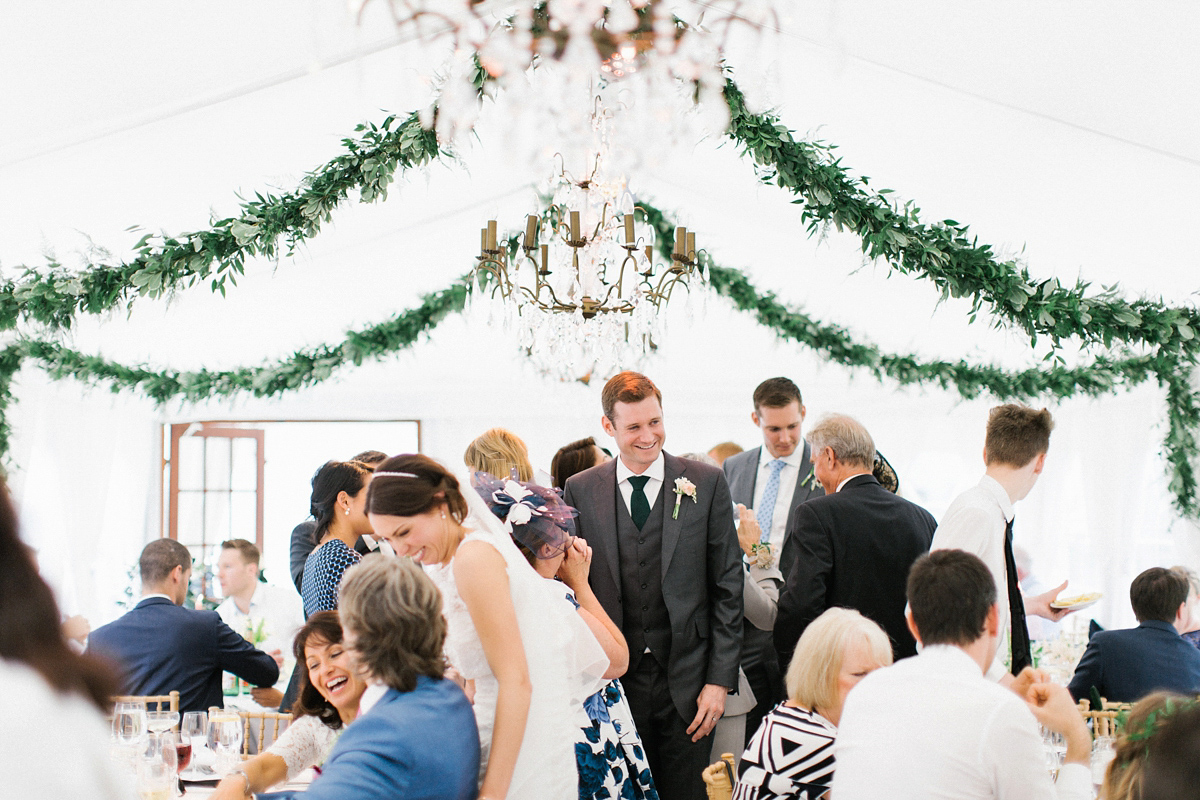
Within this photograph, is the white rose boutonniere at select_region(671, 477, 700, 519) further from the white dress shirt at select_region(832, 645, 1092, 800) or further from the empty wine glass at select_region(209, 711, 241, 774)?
the empty wine glass at select_region(209, 711, 241, 774)

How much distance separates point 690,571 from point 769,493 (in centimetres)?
145

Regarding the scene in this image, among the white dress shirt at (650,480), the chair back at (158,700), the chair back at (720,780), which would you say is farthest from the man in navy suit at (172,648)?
the chair back at (720,780)

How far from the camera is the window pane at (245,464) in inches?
384

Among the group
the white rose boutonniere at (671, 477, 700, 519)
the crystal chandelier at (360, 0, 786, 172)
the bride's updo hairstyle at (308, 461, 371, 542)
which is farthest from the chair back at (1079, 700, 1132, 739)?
the bride's updo hairstyle at (308, 461, 371, 542)

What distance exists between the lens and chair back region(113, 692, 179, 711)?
3.22 metres

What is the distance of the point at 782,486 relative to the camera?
455 cm

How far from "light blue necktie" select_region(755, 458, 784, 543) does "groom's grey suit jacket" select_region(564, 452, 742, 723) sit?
49.6 inches

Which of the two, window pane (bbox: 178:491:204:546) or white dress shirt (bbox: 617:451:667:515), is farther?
window pane (bbox: 178:491:204:546)

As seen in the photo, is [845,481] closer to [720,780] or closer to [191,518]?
[720,780]

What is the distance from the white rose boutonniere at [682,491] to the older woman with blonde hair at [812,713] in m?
0.86

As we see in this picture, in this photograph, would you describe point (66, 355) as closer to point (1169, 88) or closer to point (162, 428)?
point (162, 428)

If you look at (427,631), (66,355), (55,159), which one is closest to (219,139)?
(55,159)

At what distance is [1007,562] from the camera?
2947 mm

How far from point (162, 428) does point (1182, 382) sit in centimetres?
842
